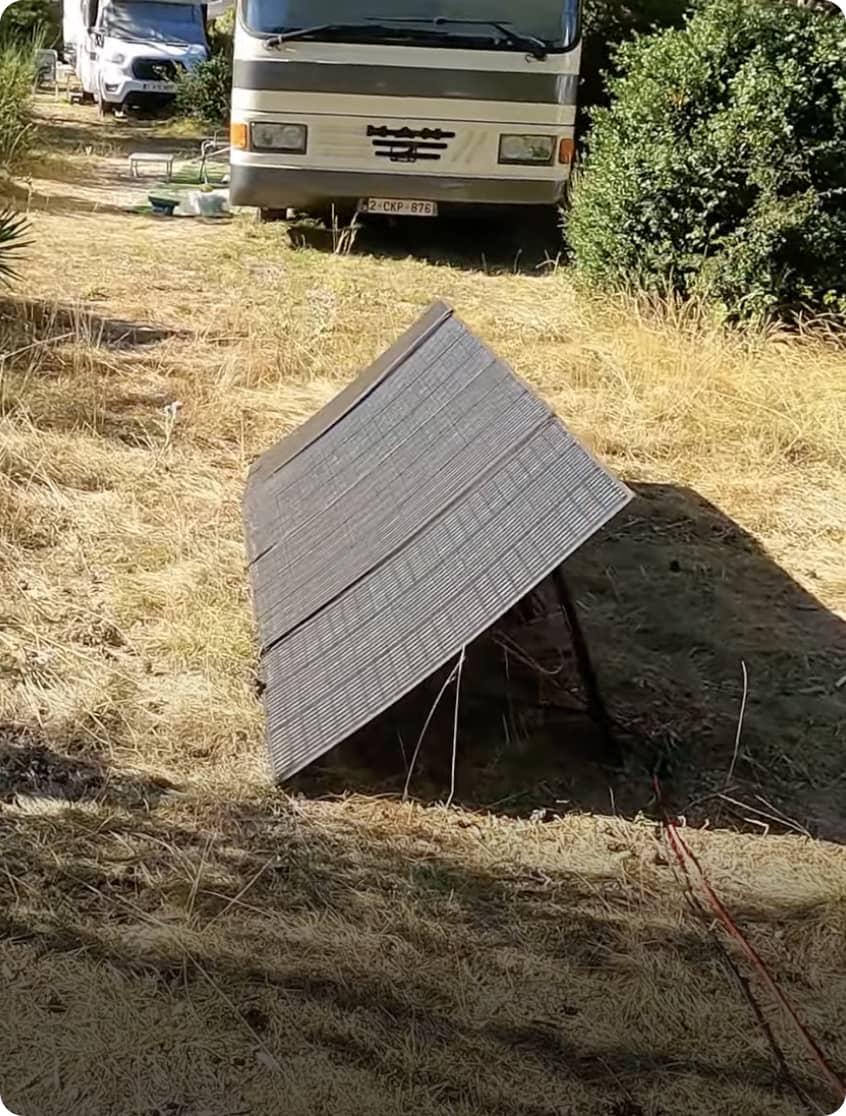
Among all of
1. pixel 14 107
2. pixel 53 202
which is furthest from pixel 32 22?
pixel 53 202

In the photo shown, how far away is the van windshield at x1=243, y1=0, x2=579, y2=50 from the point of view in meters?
8.81

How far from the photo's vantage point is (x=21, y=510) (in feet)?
15.9

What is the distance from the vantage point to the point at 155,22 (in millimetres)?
19875

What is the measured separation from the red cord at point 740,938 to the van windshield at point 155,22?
18.5 meters

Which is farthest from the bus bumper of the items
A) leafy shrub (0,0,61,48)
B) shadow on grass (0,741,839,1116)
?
shadow on grass (0,741,839,1116)

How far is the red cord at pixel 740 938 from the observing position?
260cm

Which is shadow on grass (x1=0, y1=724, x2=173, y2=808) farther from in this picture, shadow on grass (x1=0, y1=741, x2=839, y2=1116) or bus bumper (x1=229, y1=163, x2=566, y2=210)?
bus bumper (x1=229, y1=163, x2=566, y2=210)

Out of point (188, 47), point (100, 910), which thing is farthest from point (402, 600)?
point (188, 47)

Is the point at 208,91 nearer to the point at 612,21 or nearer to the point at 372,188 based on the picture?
the point at 612,21

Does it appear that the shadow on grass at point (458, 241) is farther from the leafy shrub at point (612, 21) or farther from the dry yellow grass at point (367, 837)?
the dry yellow grass at point (367, 837)

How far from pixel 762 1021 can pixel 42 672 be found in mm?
2202

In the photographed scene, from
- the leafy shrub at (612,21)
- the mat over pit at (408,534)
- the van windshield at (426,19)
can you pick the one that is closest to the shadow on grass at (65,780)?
the mat over pit at (408,534)

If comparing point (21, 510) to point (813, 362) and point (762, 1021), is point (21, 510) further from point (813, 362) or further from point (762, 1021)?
point (813, 362)

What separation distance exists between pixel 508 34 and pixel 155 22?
12.7 metres
